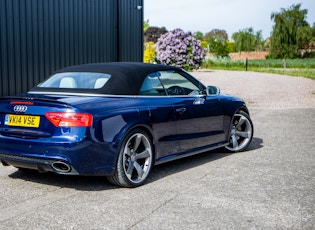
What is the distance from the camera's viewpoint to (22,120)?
485 cm

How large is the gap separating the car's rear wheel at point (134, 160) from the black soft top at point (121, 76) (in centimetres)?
52

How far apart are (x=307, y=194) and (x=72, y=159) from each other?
2408mm

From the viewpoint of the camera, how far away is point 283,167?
616 cm

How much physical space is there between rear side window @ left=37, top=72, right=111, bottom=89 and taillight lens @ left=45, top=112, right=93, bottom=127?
29.6 inches

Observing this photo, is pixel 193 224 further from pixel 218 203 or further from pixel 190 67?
pixel 190 67

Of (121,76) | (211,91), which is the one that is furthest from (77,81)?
(211,91)

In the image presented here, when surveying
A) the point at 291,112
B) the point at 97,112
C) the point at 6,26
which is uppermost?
the point at 6,26

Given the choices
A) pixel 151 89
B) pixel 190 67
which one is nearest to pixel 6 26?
pixel 151 89

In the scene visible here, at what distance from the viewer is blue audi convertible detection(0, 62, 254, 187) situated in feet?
15.2

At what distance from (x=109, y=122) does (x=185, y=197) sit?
1064 mm

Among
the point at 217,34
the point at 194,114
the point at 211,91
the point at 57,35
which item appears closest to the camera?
the point at 194,114

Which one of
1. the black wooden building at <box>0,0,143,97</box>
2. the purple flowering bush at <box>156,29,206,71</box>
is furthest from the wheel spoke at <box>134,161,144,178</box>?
the purple flowering bush at <box>156,29,206,71</box>

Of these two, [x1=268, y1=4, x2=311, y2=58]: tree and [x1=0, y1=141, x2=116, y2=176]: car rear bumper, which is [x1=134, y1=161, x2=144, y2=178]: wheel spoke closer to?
[x1=0, y1=141, x2=116, y2=176]: car rear bumper

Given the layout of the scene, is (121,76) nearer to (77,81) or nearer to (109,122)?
(77,81)
